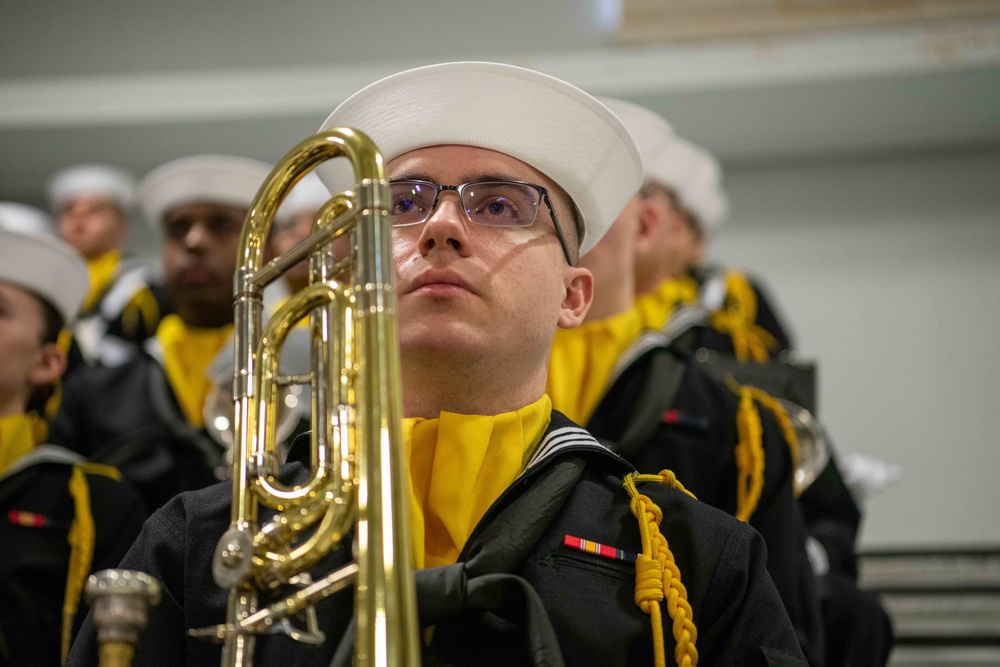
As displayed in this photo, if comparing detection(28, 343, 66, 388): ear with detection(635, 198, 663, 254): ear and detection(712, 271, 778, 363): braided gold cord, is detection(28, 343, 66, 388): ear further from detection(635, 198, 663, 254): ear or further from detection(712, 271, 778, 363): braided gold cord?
detection(712, 271, 778, 363): braided gold cord

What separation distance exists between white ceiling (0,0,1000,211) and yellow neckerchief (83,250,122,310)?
2.32ft

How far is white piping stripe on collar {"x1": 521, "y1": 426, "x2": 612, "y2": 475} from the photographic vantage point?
1.69m

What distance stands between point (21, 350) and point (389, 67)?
350 centimetres

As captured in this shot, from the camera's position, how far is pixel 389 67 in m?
5.99

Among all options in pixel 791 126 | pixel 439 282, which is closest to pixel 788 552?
pixel 439 282

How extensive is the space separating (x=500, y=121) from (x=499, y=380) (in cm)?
41

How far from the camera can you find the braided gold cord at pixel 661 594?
1549 millimetres

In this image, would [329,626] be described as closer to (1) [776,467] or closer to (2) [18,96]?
(1) [776,467]

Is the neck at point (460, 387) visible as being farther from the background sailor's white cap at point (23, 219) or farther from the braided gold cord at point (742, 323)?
the background sailor's white cap at point (23, 219)

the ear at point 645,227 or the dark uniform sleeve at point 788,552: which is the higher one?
the ear at point 645,227

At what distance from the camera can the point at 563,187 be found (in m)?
1.93

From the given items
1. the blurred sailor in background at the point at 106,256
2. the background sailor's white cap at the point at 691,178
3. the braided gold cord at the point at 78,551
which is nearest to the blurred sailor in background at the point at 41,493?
the braided gold cord at the point at 78,551

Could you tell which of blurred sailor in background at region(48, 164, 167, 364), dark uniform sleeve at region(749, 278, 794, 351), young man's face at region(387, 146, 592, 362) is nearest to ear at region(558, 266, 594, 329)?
young man's face at region(387, 146, 592, 362)

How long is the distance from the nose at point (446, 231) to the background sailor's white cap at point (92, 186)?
185 inches
